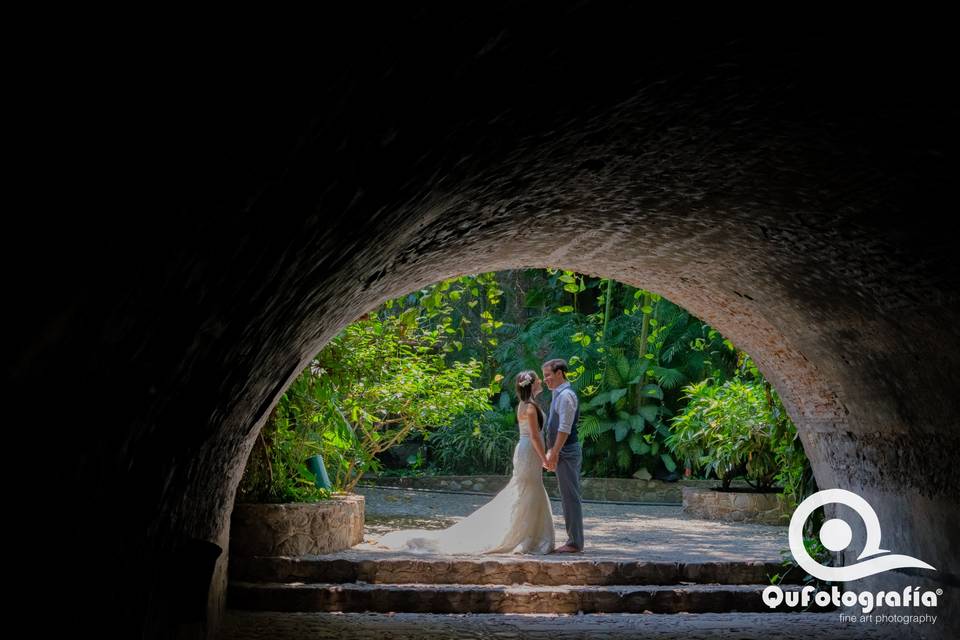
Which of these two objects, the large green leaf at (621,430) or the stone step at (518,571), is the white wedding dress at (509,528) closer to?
the stone step at (518,571)

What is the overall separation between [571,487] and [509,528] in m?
0.69

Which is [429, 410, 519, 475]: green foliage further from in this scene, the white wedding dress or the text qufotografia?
the text qufotografia

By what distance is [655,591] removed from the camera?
22.0ft

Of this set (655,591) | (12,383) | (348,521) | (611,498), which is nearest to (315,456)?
(348,521)

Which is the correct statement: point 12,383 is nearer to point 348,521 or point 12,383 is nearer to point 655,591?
point 655,591

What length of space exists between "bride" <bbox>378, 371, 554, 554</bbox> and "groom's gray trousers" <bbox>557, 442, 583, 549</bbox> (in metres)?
0.24

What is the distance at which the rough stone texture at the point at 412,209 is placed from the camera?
1283 millimetres

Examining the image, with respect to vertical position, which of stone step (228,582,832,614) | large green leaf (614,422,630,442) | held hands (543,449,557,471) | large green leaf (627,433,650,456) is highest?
large green leaf (614,422,630,442)

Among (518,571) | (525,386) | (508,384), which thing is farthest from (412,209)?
(508,384)

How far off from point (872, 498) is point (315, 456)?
4.85m

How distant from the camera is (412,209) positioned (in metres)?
2.92

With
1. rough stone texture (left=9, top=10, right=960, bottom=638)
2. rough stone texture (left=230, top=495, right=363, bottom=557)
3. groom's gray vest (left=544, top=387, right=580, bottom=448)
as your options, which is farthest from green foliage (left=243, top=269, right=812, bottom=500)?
rough stone texture (left=9, top=10, right=960, bottom=638)

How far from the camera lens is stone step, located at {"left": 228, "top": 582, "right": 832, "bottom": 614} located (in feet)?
21.3

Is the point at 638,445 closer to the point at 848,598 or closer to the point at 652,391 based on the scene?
the point at 652,391
